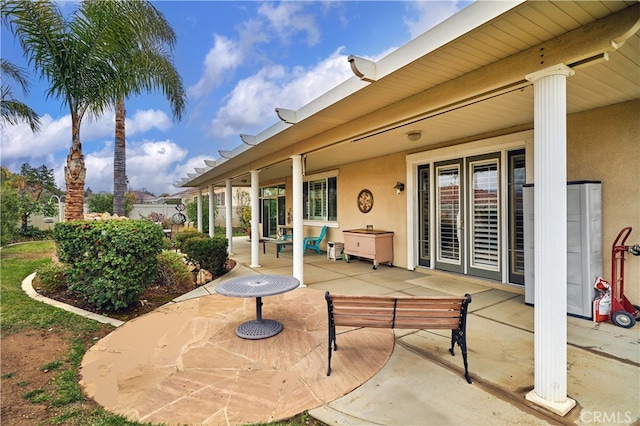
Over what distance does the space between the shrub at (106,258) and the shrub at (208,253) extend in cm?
201

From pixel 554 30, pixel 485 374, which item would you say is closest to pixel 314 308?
pixel 485 374

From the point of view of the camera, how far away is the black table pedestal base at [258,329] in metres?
3.73

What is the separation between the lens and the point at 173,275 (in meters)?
6.25

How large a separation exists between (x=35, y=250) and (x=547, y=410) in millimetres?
14067

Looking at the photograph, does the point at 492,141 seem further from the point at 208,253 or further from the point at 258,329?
the point at 208,253

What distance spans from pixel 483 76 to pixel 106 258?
5.13 metres

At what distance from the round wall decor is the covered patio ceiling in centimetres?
277

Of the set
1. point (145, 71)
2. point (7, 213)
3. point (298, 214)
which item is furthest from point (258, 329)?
point (7, 213)

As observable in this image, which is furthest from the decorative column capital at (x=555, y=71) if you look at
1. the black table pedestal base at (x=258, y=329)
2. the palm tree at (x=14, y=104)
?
the palm tree at (x=14, y=104)

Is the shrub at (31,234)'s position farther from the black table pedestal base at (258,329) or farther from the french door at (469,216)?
the french door at (469,216)

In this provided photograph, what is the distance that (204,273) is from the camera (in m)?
6.70

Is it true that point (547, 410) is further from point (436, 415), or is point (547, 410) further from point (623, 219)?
point (623, 219)

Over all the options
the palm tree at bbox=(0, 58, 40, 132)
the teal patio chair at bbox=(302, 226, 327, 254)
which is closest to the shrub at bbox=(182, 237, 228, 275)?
the teal patio chair at bbox=(302, 226, 327, 254)

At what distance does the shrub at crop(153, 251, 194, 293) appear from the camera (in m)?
6.14
